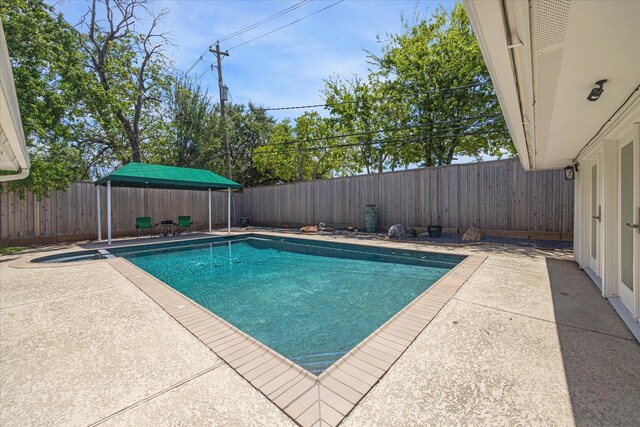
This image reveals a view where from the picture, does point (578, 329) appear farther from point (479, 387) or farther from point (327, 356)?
point (327, 356)

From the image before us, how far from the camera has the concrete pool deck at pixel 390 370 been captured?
4.98 feet

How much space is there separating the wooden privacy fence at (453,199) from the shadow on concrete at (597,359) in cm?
462

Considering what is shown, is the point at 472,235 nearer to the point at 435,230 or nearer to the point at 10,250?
the point at 435,230

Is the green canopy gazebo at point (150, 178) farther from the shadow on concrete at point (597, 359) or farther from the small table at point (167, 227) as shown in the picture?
the shadow on concrete at point (597, 359)

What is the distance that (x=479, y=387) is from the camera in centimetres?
173

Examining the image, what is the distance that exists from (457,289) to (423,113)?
38.8 ft

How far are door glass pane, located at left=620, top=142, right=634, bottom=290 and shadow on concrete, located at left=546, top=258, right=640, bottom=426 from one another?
1.43 ft

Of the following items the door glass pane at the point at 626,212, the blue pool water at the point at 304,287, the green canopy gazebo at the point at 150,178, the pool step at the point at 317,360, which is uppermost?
the green canopy gazebo at the point at 150,178

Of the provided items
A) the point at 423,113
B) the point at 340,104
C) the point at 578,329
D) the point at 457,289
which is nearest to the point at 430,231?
the point at 457,289

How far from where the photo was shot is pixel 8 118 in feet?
7.15

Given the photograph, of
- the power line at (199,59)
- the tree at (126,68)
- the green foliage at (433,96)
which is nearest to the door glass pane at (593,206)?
the green foliage at (433,96)

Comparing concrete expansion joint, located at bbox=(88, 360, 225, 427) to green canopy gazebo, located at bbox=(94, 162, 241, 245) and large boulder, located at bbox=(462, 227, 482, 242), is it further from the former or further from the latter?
green canopy gazebo, located at bbox=(94, 162, 241, 245)

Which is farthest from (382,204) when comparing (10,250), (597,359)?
(10,250)

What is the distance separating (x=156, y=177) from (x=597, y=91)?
33.0 feet
